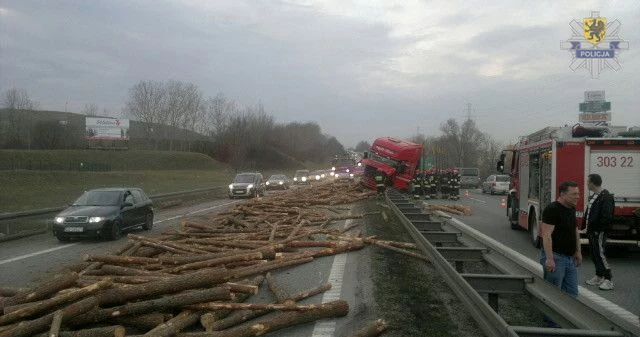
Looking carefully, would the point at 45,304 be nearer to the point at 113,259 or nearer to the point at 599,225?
the point at 113,259

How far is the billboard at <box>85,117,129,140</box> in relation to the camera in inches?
3103

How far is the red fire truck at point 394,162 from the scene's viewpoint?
3106 cm

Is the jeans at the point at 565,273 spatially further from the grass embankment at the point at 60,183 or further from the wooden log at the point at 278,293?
the grass embankment at the point at 60,183

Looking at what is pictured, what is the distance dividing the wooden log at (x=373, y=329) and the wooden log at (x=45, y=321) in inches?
107

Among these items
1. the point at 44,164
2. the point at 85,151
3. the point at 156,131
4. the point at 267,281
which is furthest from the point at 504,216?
the point at 156,131

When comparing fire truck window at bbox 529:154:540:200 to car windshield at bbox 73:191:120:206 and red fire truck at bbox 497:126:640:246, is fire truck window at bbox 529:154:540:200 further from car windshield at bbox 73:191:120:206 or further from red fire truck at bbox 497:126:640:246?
car windshield at bbox 73:191:120:206

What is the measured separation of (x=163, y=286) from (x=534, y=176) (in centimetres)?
1125

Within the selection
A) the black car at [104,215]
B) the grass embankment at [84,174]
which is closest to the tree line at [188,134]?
the grass embankment at [84,174]

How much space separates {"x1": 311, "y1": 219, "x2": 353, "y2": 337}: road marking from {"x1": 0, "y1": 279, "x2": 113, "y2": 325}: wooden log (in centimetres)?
247

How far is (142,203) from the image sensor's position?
18.9 metres

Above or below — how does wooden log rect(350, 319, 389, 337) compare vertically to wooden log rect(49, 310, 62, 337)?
below

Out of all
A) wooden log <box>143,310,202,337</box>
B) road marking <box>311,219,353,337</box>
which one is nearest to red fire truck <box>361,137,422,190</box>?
road marking <box>311,219,353,337</box>

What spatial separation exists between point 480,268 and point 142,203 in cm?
1188

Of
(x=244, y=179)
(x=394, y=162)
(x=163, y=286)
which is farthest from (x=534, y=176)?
(x=244, y=179)
